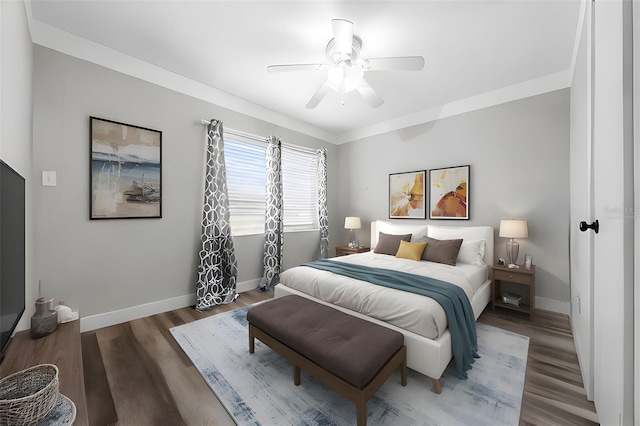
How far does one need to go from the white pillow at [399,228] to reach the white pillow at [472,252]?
0.61m

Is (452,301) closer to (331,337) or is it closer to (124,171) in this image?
(331,337)

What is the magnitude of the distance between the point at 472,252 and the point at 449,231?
425 millimetres

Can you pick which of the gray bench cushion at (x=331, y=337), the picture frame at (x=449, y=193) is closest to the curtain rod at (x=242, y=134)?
the gray bench cushion at (x=331, y=337)

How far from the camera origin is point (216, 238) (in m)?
3.28

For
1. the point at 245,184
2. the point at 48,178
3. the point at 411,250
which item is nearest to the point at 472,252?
the point at 411,250

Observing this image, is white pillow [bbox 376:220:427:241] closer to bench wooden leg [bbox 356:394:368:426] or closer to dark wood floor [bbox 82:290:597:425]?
dark wood floor [bbox 82:290:597:425]

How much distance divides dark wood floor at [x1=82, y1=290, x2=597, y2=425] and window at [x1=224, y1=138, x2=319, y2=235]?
1.72 meters

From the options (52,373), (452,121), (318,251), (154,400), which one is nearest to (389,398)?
(154,400)

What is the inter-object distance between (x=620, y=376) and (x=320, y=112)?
4.03 meters

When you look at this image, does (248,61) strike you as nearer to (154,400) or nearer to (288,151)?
(288,151)

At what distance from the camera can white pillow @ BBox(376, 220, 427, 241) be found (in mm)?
3680

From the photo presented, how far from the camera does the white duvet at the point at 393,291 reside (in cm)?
176

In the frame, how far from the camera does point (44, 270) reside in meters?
2.22

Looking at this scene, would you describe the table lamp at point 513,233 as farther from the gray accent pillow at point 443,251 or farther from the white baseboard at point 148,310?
the white baseboard at point 148,310
